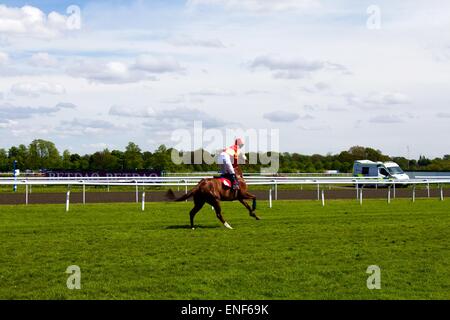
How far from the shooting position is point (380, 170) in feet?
143

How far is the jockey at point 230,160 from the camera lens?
14141 millimetres

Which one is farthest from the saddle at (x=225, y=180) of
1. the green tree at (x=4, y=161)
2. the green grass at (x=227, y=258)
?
the green tree at (x=4, y=161)

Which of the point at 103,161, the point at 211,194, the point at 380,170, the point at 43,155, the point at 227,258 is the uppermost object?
the point at 43,155

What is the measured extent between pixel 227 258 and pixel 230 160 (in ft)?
17.2

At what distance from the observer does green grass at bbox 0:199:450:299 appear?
7.02m

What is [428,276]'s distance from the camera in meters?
7.77

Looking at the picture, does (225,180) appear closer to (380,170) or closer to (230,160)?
(230,160)

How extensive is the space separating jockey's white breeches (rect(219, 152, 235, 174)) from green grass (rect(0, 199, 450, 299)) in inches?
48.0

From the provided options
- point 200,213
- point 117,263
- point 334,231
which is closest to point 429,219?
point 334,231

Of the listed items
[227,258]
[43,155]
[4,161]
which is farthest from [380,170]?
[4,161]

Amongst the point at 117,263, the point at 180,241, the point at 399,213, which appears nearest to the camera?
the point at 117,263

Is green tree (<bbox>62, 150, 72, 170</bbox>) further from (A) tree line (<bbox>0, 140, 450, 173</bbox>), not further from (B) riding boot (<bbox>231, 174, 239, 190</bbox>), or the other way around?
(B) riding boot (<bbox>231, 174, 239, 190</bbox>)
